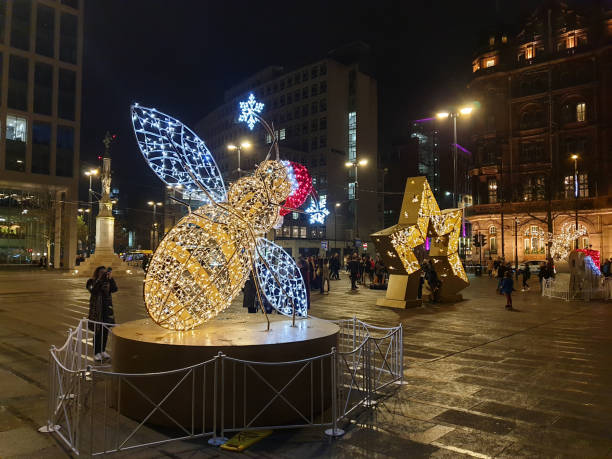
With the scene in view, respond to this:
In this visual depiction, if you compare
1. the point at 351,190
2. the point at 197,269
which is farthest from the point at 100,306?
the point at 351,190

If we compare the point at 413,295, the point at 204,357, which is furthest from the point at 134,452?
the point at 413,295

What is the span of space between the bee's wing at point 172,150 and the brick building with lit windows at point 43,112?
39977mm

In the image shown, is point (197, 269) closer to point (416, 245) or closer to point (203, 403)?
point (203, 403)

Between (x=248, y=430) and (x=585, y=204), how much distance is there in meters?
51.1

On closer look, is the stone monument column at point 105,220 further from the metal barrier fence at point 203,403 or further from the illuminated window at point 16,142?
the metal barrier fence at point 203,403

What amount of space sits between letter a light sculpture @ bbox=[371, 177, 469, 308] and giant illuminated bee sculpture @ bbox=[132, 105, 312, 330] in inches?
403

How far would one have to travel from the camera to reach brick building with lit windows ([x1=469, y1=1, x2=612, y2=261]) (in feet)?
157

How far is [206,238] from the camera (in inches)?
280

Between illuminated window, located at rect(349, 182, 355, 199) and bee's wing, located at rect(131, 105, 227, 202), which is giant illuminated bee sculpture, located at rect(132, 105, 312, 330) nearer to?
bee's wing, located at rect(131, 105, 227, 202)

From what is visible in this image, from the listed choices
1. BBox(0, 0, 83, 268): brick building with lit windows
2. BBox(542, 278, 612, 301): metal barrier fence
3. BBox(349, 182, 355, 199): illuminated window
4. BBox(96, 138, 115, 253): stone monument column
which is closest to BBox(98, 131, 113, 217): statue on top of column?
BBox(96, 138, 115, 253): stone monument column

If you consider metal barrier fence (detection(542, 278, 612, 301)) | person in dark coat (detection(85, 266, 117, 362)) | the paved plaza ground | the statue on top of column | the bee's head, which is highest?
the statue on top of column

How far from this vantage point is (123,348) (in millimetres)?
6184

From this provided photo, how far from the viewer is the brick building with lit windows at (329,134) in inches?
2798

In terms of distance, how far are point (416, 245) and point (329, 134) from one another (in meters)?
55.4
